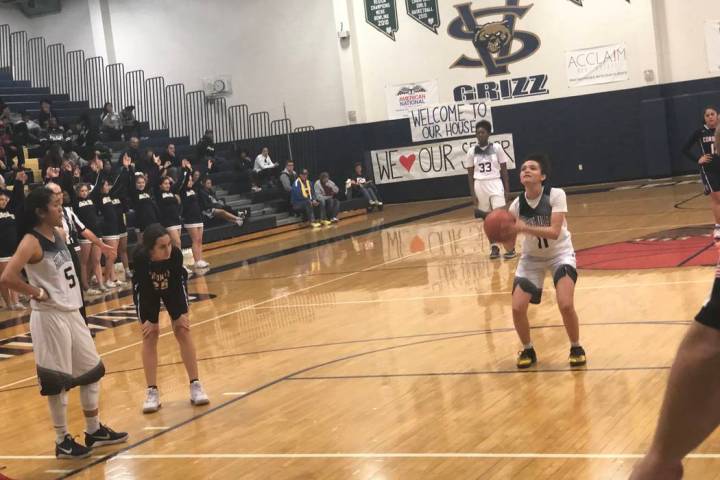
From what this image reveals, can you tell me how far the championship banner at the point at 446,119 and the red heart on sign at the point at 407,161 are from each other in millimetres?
508

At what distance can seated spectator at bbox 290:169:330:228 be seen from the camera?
23844 millimetres

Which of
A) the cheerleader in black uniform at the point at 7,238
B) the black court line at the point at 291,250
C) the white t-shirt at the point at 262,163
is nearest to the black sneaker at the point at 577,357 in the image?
the black court line at the point at 291,250

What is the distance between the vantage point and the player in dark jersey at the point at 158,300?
7.45m

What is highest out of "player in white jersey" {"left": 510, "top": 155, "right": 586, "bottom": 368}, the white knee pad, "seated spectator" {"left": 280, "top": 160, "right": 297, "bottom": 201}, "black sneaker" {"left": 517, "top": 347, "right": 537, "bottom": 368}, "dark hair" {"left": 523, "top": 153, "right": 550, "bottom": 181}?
"seated spectator" {"left": 280, "top": 160, "right": 297, "bottom": 201}

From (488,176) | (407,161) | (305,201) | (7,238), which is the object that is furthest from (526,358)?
(407,161)

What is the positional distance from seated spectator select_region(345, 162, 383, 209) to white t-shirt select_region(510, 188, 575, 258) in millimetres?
18769

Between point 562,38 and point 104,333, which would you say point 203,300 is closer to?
point 104,333

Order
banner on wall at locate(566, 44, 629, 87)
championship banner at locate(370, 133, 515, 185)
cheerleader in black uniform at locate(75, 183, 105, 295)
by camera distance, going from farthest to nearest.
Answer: championship banner at locate(370, 133, 515, 185)
banner on wall at locate(566, 44, 629, 87)
cheerleader in black uniform at locate(75, 183, 105, 295)

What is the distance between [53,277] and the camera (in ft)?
21.1

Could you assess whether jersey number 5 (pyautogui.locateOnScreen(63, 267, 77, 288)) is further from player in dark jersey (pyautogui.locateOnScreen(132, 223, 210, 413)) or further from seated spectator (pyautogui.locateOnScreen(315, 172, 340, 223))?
seated spectator (pyautogui.locateOnScreen(315, 172, 340, 223))

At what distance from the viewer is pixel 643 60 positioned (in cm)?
2503

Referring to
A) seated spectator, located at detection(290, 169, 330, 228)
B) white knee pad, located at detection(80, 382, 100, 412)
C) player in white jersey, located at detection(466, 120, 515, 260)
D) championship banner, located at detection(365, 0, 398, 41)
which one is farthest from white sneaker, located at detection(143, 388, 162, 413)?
championship banner, located at detection(365, 0, 398, 41)

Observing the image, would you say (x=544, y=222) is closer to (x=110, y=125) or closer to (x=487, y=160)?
(x=487, y=160)

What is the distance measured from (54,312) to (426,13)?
22.7 metres
